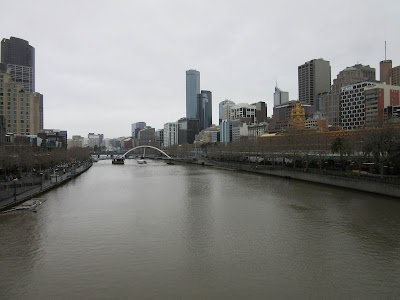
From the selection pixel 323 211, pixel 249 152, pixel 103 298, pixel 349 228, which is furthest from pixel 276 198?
pixel 249 152

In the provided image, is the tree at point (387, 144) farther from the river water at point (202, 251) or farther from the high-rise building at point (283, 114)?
the high-rise building at point (283, 114)

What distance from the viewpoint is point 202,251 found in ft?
44.0

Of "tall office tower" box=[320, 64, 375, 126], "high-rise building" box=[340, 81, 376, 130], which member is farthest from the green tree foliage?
"tall office tower" box=[320, 64, 375, 126]

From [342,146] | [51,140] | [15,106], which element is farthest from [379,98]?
[15,106]

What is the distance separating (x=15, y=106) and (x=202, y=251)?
7270 cm

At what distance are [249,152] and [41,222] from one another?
50019 millimetres

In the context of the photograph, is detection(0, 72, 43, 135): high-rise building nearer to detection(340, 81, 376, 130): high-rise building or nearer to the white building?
detection(340, 81, 376, 130): high-rise building

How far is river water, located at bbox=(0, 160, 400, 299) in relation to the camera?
10133 mm

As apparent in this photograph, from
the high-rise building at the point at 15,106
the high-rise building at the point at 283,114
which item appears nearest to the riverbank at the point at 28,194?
the high-rise building at the point at 15,106

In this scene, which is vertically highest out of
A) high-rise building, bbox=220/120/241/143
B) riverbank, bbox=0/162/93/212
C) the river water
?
high-rise building, bbox=220/120/241/143

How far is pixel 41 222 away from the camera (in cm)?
1836

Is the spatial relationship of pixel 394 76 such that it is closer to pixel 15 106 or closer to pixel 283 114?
pixel 283 114

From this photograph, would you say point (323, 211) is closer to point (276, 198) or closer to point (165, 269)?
point (276, 198)

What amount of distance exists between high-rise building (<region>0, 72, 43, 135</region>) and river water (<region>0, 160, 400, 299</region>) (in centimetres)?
5747
